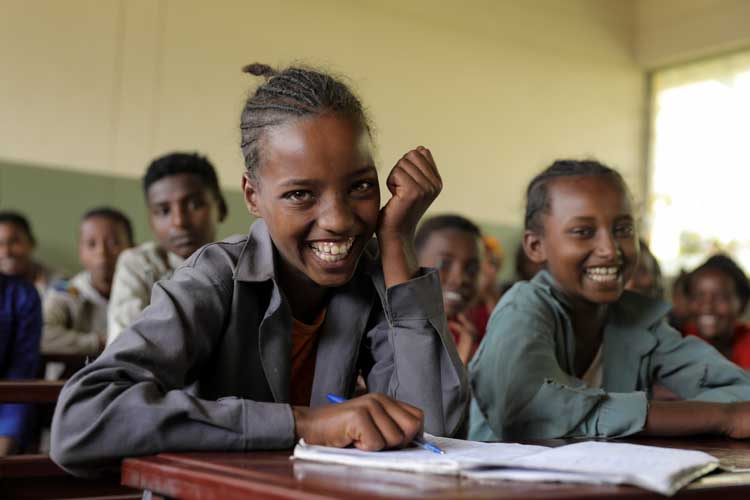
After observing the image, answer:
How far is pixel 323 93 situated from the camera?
1.31 metres

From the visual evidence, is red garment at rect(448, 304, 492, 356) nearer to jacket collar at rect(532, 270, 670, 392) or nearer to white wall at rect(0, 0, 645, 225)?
jacket collar at rect(532, 270, 670, 392)

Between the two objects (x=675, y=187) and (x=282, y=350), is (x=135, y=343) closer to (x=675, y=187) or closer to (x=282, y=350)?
(x=282, y=350)

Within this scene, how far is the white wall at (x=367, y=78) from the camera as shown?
528 cm

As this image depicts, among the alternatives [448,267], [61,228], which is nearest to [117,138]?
[61,228]

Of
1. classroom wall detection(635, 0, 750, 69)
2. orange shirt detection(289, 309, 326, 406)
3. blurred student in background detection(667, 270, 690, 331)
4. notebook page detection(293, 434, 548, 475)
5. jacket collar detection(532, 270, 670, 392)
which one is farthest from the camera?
classroom wall detection(635, 0, 750, 69)

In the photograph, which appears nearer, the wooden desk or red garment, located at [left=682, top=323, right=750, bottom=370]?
the wooden desk

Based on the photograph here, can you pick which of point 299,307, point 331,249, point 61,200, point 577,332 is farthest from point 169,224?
point 61,200

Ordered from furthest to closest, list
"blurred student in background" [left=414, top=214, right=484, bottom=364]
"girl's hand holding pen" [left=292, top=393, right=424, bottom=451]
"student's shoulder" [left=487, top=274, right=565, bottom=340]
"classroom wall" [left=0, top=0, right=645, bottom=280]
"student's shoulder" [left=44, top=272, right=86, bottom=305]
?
"classroom wall" [left=0, top=0, right=645, bottom=280] < "student's shoulder" [left=44, top=272, right=86, bottom=305] < "blurred student in background" [left=414, top=214, right=484, bottom=364] < "student's shoulder" [left=487, top=274, right=565, bottom=340] < "girl's hand holding pen" [left=292, top=393, right=424, bottom=451]

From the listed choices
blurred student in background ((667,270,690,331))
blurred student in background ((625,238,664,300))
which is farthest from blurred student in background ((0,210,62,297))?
blurred student in background ((667,270,690,331))

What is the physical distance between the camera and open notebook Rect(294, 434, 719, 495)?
30.0 inches

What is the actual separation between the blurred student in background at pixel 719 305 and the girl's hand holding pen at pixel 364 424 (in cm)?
269

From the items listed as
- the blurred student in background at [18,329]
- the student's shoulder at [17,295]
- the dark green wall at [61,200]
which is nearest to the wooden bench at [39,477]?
the blurred student in background at [18,329]

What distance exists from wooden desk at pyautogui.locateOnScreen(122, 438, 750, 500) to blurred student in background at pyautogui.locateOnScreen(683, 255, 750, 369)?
277 cm

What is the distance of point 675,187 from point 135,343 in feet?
23.2
